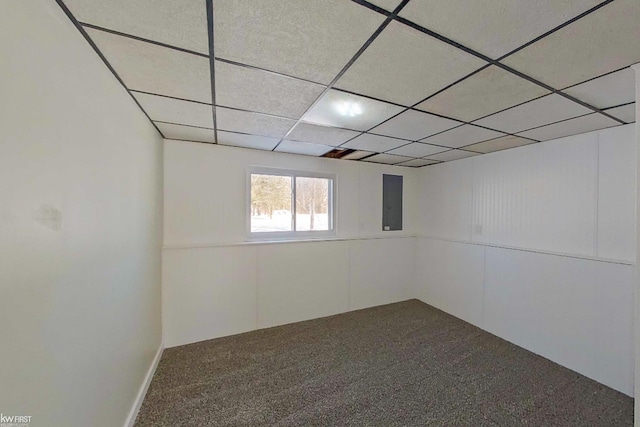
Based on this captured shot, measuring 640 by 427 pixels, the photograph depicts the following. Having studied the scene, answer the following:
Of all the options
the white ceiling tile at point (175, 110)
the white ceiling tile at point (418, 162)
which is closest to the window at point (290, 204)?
the white ceiling tile at point (175, 110)

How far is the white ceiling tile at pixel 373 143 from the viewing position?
2.86 m

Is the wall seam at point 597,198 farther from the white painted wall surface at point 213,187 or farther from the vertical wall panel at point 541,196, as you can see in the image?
the white painted wall surface at point 213,187

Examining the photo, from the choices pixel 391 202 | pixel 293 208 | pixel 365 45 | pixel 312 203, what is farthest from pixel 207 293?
pixel 391 202

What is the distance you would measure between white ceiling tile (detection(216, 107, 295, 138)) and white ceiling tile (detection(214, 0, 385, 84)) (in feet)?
2.68

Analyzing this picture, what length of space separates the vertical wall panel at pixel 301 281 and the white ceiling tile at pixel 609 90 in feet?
9.59

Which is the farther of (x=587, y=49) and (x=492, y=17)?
(x=587, y=49)

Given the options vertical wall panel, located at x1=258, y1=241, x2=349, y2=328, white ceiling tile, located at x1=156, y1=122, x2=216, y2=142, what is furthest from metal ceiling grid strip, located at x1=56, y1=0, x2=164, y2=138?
vertical wall panel, located at x1=258, y1=241, x2=349, y2=328

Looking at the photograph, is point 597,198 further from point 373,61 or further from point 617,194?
point 373,61

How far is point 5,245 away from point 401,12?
1.59 metres

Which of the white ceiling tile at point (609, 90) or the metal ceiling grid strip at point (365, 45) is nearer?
the metal ceiling grid strip at point (365, 45)

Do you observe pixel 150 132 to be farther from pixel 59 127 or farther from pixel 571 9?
pixel 571 9

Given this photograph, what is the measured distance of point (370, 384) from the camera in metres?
2.32

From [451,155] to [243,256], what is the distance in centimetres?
314

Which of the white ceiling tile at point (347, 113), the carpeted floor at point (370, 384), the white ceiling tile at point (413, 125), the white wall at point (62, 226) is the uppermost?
→ the white ceiling tile at point (347, 113)
